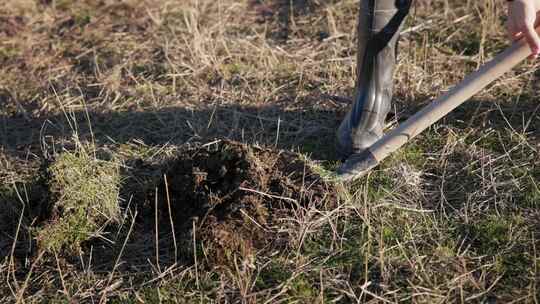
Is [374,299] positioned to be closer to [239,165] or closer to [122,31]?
[239,165]

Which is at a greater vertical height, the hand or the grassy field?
the hand

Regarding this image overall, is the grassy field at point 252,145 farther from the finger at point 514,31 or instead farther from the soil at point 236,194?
the finger at point 514,31

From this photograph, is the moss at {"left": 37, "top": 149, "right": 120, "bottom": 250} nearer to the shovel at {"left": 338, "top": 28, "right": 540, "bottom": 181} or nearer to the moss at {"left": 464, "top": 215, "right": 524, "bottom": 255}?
the shovel at {"left": 338, "top": 28, "right": 540, "bottom": 181}

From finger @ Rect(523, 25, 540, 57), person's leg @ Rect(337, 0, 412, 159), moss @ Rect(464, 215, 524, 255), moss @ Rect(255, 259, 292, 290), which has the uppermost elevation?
finger @ Rect(523, 25, 540, 57)

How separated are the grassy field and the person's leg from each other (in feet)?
0.46

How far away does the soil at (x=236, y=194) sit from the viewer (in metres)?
2.30

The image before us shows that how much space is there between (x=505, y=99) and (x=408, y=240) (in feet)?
3.87

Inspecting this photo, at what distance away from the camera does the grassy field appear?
2230mm

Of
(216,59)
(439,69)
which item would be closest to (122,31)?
(216,59)

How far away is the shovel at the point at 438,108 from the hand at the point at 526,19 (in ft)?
0.16

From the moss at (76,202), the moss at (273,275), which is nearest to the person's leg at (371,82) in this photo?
the moss at (273,275)

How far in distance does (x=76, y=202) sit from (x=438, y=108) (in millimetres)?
1454

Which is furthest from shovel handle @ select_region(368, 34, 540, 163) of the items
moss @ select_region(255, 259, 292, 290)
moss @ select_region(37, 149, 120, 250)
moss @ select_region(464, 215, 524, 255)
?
moss @ select_region(37, 149, 120, 250)

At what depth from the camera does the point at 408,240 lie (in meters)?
2.32
